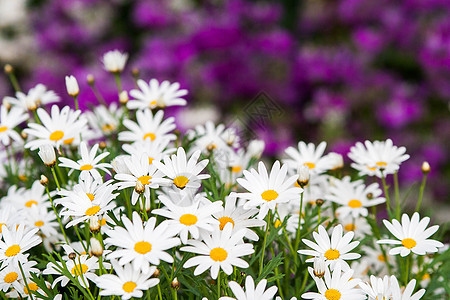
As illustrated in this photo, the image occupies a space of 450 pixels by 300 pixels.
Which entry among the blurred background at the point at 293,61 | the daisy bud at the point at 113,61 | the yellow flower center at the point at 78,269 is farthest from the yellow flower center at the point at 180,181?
the blurred background at the point at 293,61

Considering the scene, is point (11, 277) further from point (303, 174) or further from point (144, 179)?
point (303, 174)

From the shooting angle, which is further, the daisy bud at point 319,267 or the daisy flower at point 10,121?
the daisy flower at point 10,121

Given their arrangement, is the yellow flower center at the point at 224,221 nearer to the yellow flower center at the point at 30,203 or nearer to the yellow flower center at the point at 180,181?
the yellow flower center at the point at 180,181

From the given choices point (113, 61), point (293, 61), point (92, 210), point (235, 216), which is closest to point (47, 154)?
point (92, 210)

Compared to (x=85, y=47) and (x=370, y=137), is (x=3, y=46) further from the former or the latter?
(x=370, y=137)

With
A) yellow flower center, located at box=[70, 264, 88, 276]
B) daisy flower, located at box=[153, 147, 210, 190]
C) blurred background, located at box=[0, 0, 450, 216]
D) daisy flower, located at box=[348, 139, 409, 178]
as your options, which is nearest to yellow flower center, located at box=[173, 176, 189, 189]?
daisy flower, located at box=[153, 147, 210, 190]
